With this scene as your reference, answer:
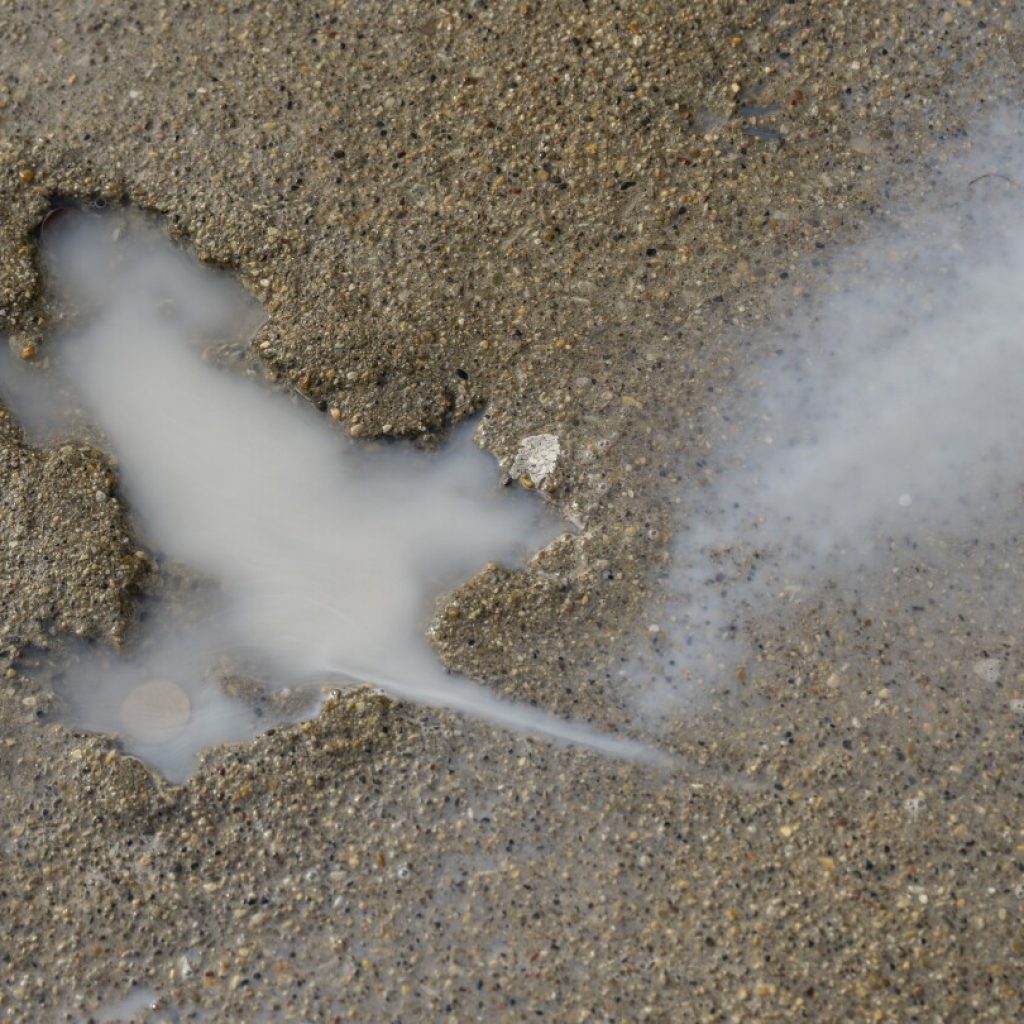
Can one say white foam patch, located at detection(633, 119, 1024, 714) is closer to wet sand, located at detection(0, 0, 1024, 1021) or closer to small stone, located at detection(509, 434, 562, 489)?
wet sand, located at detection(0, 0, 1024, 1021)

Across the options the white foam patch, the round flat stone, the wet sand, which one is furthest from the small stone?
the round flat stone

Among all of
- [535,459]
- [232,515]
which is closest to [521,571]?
[535,459]

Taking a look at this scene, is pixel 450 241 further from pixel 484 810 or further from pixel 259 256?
pixel 484 810

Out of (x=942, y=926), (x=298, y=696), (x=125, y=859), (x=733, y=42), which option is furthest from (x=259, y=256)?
(x=942, y=926)

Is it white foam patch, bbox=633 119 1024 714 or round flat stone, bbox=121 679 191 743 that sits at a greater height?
white foam patch, bbox=633 119 1024 714

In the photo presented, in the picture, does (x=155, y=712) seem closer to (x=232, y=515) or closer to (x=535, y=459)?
(x=232, y=515)

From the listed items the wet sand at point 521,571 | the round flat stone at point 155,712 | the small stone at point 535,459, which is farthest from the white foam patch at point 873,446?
the round flat stone at point 155,712

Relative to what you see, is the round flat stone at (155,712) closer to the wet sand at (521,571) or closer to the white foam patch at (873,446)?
the wet sand at (521,571)
